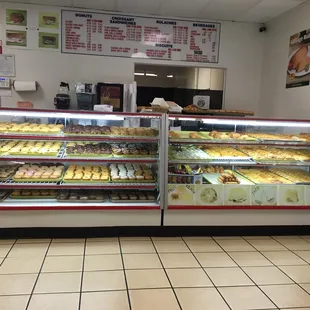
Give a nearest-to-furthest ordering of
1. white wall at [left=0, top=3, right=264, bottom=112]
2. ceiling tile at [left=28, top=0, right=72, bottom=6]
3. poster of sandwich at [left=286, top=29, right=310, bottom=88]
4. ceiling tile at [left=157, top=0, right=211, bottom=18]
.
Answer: poster of sandwich at [left=286, top=29, right=310, bottom=88] < ceiling tile at [left=157, top=0, right=211, bottom=18] < ceiling tile at [left=28, top=0, right=72, bottom=6] < white wall at [left=0, top=3, right=264, bottom=112]

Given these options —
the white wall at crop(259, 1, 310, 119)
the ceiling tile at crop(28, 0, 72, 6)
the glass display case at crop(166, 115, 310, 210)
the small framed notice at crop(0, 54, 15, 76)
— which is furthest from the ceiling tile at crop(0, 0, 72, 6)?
the white wall at crop(259, 1, 310, 119)

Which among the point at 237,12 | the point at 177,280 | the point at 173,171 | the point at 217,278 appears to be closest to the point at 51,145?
the point at 173,171

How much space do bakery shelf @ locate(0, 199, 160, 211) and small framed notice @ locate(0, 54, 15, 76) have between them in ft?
8.75

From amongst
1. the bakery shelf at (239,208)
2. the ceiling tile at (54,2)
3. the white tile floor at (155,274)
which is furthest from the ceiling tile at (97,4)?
the white tile floor at (155,274)

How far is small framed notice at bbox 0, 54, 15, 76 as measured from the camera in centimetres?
523

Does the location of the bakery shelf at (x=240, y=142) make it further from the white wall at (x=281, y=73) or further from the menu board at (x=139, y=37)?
the menu board at (x=139, y=37)

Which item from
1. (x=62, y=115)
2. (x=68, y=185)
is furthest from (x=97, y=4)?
(x=68, y=185)

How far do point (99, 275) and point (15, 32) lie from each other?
4.32 meters

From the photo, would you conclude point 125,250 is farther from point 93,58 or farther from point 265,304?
point 93,58

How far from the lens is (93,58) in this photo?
5.46 meters

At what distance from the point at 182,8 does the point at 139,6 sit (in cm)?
71

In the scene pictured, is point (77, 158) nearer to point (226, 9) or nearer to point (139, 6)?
point (139, 6)

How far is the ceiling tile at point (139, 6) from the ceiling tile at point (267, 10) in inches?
62.3

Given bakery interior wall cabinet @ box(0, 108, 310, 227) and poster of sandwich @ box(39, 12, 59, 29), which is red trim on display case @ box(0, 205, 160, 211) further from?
poster of sandwich @ box(39, 12, 59, 29)
